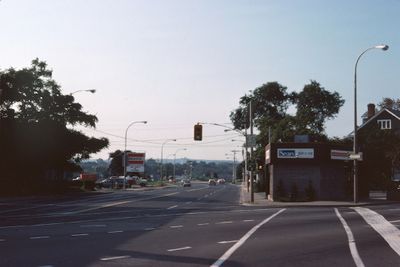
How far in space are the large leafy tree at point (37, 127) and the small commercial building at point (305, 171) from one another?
2526 centimetres

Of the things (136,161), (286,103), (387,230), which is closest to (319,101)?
(286,103)

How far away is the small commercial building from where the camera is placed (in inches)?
1619

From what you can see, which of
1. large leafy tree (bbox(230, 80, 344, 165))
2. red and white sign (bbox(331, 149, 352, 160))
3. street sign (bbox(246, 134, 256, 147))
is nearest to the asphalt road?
street sign (bbox(246, 134, 256, 147))

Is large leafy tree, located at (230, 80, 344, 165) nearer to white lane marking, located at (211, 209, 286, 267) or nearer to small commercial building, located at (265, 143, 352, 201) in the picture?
small commercial building, located at (265, 143, 352, 201)

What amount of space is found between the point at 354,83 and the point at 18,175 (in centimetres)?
3533

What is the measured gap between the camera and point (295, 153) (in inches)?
1622

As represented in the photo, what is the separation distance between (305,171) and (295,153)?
1671mm

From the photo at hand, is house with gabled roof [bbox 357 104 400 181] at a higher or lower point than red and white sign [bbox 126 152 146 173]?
higher

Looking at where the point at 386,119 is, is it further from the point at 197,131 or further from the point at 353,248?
the point at 353,248

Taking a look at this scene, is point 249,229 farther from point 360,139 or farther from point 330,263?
point 360,139

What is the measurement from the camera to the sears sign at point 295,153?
41094 mm

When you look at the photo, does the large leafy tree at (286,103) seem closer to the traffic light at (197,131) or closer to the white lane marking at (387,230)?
the traffic light at (197,131)

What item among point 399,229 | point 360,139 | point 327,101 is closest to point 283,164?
point 399,229

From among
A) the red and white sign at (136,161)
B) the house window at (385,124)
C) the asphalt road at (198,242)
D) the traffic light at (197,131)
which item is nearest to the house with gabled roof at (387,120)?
the house window at (385,124)
